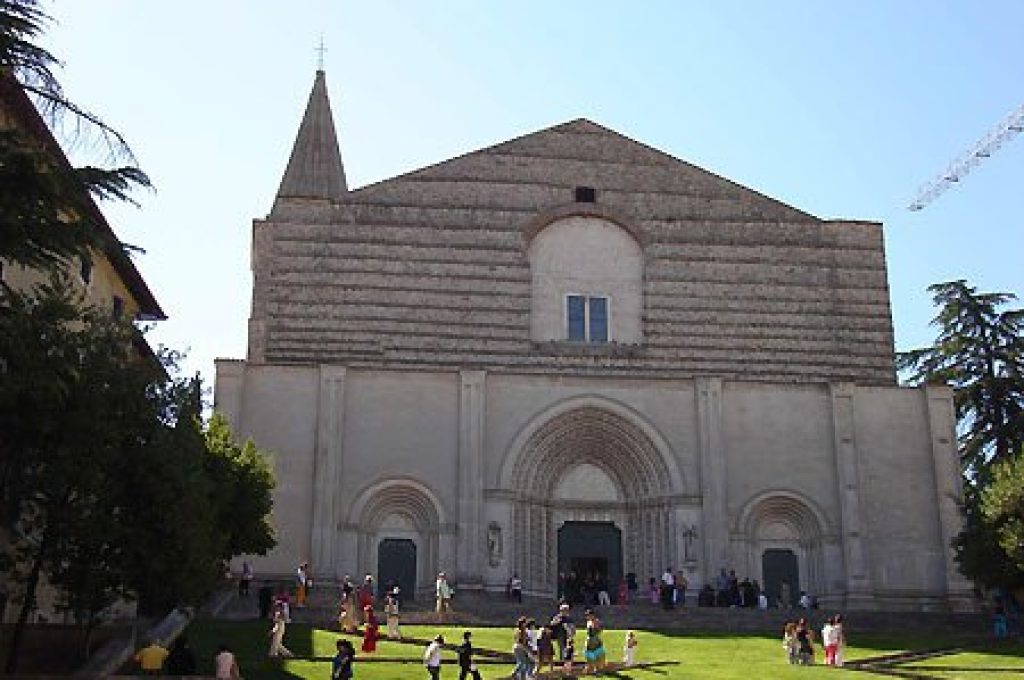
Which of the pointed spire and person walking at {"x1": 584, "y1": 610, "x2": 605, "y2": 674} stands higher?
the pointed spire

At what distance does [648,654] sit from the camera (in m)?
20.9

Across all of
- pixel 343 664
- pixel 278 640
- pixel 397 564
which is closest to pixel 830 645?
pixel 343 664

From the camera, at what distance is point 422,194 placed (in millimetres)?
34500

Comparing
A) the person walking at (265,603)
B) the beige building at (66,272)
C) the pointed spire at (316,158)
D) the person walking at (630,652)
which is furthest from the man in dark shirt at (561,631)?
the pointed spire at (316,158)

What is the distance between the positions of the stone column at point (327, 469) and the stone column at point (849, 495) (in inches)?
471

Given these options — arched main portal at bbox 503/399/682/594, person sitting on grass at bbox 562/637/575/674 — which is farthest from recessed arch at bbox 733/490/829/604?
person sitting on grass at bbox 562/637/575/674

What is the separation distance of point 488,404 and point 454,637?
10.00m

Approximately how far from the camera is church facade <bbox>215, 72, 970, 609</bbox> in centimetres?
3066

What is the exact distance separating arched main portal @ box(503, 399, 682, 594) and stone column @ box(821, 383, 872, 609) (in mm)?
4110

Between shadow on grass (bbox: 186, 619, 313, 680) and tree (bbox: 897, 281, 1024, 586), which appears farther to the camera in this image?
tree (bbox: 897, 281, 1024, 586)

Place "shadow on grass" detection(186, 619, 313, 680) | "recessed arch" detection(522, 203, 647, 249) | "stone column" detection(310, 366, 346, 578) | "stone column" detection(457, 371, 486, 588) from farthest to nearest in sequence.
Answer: "recessed arch" detection(522, 203, 647, 249) → "stone column" detection(457, 371, 486, 588) → "stone column" detection(310, 366, 346, 578) → "shadow on grass" detection(186, 619, 313, 680)

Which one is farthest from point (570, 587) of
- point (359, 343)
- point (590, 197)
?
point (590, 197)

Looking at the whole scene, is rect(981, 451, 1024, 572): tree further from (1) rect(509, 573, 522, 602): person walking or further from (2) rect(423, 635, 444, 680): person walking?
(2) rect(423, 635, 444, 680): person walking

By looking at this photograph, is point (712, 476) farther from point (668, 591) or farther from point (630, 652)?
point (630, 652)
